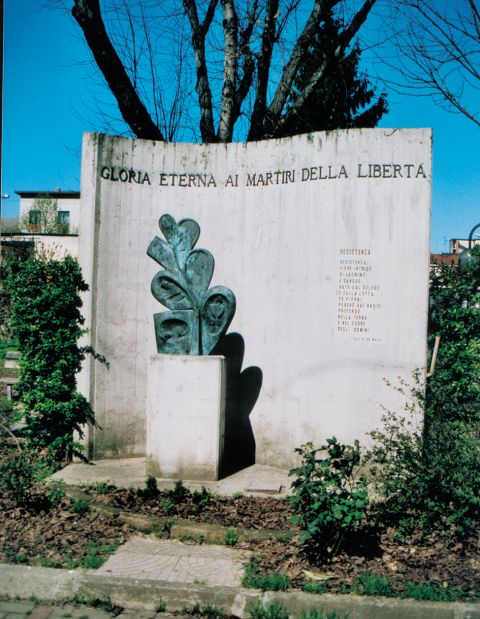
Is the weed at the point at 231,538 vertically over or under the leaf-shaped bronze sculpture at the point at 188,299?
under

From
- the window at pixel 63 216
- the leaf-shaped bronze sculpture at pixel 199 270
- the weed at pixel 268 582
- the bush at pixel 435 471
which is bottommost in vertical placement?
the weed at pixel 268 582

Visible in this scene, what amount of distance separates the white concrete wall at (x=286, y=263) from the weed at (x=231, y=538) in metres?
2.30

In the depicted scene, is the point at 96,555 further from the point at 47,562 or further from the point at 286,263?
the point at 286,263

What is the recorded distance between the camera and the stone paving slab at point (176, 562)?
4.80 m

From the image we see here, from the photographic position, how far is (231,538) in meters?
5.54

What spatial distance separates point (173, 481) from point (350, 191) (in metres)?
4.03

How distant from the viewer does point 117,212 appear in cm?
833

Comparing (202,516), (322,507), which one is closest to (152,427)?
(202,516)

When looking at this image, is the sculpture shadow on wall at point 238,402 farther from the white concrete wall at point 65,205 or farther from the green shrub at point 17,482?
the white concrete wall at point 65,205

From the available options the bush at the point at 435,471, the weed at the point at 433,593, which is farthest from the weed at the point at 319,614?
the bush at the point at 435,471

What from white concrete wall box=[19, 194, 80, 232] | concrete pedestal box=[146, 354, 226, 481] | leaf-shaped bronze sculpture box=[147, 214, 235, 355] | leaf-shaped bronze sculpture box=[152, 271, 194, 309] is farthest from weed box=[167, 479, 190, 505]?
white concrete wall box=[19, 194, 80, 232]

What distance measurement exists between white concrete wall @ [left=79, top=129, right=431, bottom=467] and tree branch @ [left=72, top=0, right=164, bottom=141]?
222cm

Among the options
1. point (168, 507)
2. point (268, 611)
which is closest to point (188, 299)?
point (168, 507)

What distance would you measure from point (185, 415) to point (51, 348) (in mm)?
2051
